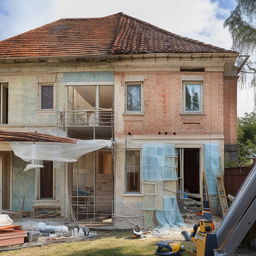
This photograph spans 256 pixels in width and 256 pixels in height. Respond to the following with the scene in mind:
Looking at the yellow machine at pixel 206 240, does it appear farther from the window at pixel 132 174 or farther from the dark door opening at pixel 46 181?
the dark door opening at pixel 46 181

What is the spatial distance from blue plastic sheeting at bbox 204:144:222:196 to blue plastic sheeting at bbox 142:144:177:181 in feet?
4.14

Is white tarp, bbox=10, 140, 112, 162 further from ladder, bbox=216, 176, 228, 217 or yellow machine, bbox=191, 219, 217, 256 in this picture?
yellow machine, bbox=191, 219, 217, 256

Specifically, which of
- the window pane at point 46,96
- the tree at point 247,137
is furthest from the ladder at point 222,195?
the tree at point 247,137

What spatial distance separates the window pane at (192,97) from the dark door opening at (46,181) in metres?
6.31

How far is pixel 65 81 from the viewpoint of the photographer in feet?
46.6

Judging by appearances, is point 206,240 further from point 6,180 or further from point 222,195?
point 6,180

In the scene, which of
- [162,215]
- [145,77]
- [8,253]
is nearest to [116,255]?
[8,253]

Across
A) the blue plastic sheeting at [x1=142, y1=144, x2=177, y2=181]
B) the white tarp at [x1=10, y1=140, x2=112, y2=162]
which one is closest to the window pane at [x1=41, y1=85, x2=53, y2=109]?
the white tarp at [x1=10, y1=140, x2=112, y2=162]

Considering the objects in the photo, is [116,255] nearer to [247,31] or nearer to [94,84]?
[94,84]

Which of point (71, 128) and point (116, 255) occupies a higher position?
point (71, 128)

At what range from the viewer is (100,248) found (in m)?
9.53

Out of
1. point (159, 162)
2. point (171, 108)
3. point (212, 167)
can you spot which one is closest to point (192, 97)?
point (171, 108)

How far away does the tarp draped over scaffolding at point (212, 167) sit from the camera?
13.0 metres

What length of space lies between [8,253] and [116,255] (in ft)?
9.66
